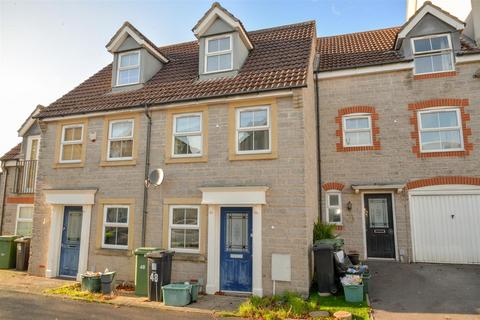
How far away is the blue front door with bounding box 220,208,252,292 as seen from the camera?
9373 mm

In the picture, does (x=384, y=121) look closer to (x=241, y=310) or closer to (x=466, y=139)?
(x=466, y=139)

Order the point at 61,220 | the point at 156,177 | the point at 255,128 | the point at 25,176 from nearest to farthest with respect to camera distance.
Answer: the point at 255,128 < the point at 156,177 < the point at 61,220 < the point at 25,176

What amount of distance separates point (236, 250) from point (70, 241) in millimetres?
6481

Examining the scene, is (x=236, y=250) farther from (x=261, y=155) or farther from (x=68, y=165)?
(x=68, y=165)

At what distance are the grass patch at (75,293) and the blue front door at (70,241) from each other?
1.46 m

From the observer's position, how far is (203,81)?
1159cm

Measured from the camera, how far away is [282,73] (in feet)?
33.7

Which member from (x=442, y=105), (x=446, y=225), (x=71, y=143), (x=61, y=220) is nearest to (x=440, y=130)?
(x=442, y=105)

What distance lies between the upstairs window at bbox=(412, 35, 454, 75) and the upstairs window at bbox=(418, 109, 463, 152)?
1.65 metres

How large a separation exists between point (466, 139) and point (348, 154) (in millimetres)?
4003

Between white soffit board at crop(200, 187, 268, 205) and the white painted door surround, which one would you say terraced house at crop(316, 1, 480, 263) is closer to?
white soffit board at crop(200, 187, 268, 205)

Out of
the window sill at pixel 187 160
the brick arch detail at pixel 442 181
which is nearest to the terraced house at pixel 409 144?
the brick arch detail at pixel 442 181

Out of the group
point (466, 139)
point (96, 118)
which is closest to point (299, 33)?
point (466, 139)

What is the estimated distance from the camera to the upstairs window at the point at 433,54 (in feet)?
39.5
